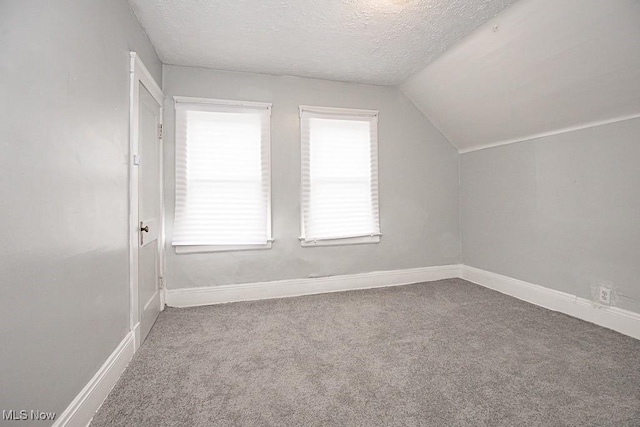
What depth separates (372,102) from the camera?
366 cm

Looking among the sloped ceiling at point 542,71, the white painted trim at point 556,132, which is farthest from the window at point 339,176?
the white painted trim at point 556,132

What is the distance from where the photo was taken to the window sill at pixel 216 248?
3.08 m

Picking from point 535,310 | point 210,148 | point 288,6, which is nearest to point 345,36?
point 288,6

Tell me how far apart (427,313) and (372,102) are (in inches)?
97.9

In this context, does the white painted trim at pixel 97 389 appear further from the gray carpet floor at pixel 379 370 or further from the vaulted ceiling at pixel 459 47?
the vaulted ceiling at pixel 459 47

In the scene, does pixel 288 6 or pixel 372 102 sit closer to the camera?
pixel 288 6

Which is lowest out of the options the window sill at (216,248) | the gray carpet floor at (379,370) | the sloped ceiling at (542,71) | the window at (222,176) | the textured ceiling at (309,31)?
the gray carpet floor at (379,370)

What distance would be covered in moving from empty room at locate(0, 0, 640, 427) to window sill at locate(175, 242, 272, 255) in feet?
0.07

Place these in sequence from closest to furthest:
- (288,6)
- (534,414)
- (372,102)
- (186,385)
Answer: (534,414) < (186,385) < (288,6) < (372,102)

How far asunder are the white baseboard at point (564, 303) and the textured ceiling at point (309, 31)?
2.49m

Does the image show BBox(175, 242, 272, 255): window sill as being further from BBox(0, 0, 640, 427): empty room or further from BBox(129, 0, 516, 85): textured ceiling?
BBox(129, 0, 516, 85): textured ceiling

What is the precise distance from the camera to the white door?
7.52ft

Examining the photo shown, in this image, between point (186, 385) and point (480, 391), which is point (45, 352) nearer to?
point (186, 385)

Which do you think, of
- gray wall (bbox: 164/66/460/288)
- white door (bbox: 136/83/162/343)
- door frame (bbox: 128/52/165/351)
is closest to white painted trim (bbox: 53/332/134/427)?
door frame (bbox: 128/52/165/351)
